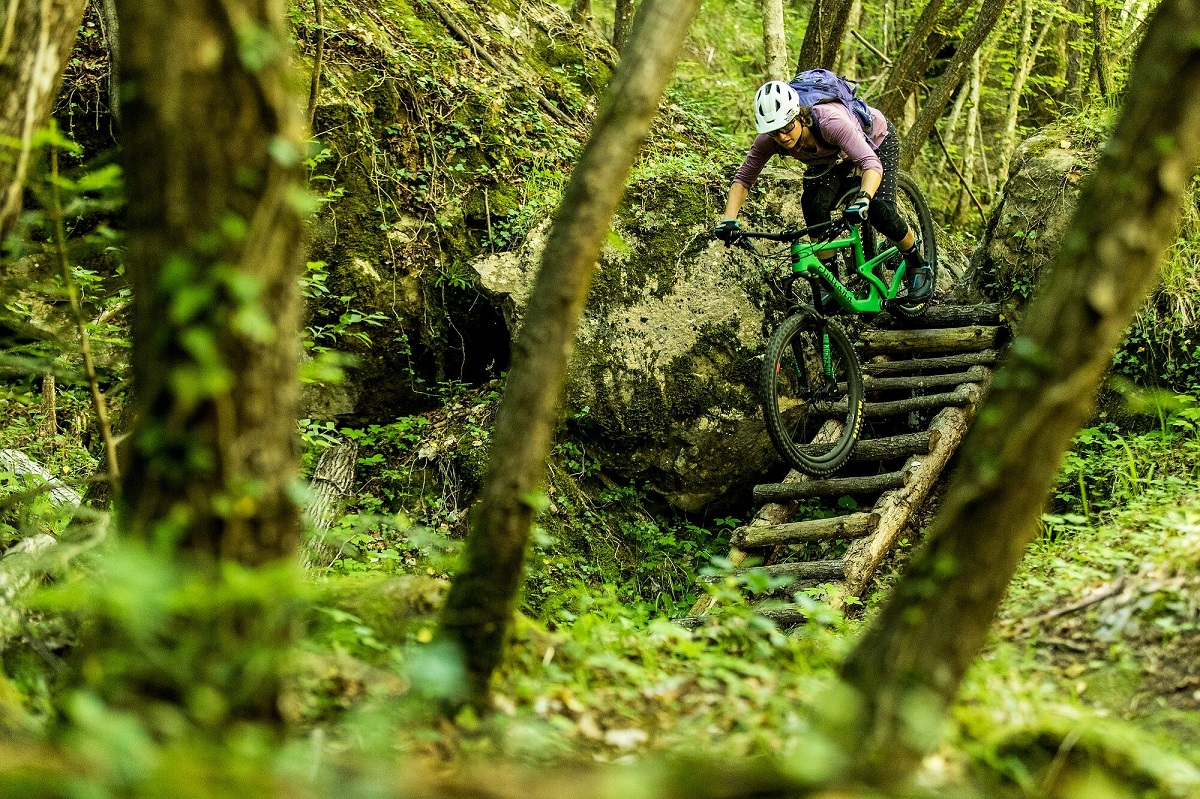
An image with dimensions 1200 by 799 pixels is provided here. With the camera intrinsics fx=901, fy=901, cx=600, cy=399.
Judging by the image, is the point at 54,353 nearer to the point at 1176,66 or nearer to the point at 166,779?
the point at 166,779

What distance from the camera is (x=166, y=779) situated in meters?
1.44

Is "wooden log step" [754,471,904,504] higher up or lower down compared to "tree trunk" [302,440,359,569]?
higher up

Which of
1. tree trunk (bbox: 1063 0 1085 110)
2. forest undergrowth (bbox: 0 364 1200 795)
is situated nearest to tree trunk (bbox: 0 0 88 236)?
forest undergrowth (bbox: 0 364 1200 795)

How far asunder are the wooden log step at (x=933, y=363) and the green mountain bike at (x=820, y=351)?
1.56 ft

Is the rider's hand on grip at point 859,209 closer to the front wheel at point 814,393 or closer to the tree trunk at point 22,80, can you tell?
the front wheel at point 814,393

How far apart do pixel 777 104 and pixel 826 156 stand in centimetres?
72

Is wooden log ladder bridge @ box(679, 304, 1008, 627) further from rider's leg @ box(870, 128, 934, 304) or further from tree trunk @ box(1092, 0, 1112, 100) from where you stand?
tree trunk @ box(1092, 0, 1112, 100)

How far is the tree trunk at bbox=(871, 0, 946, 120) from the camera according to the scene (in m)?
8.58

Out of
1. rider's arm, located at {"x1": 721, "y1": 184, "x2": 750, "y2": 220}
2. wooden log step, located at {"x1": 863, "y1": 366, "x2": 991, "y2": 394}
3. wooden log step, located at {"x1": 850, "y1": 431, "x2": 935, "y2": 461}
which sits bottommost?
wooden log step, located at {"x1": 850, "y1": 431, "x2": 935, "y2": 461}

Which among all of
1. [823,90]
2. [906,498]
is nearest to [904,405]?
[906,498]

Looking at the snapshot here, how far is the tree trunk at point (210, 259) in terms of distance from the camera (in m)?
1.73

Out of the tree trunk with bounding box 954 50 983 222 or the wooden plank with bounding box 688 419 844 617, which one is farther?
the tree trunk with bounding box 954 50 983 222

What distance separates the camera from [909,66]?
28.9 feet

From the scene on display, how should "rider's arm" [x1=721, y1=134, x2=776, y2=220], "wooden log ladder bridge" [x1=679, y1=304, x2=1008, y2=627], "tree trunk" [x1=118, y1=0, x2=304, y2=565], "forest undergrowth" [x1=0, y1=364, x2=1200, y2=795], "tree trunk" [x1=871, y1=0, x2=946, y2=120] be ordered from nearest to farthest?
1. "tree trunk" [x1=118, y1=0, x2=304, y2=565]
2. "forest undergrowth" [x1=0, y1=364, x2=1200, y2=795]
3. "wooden log ladder bridge" [x1=679, y1=304, x2=1008, y2=627]
4. "rider's arm" [x1=721, y1=134, x2=776, y2=220]
5. "tree trunk" [x1=871, y1=0, x2=946, y2=120]
